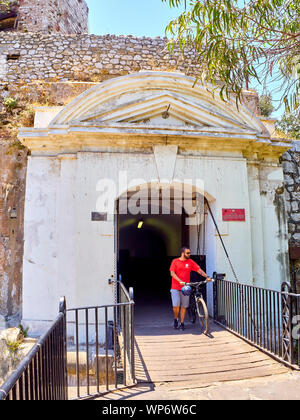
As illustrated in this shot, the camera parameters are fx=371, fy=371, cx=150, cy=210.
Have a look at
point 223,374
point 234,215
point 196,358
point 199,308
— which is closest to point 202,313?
point 199,308

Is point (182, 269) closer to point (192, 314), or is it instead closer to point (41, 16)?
point (192, 314)

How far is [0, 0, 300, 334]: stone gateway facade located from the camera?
750 centimetres

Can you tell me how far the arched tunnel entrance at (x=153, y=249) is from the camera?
905cm

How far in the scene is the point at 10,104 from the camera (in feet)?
30.7

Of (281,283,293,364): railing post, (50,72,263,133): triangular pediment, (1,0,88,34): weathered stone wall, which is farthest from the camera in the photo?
(1,0,88,34): weathered stone wall

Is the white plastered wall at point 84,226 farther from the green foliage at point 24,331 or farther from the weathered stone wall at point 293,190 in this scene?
the weathered stone wall at point 293,190

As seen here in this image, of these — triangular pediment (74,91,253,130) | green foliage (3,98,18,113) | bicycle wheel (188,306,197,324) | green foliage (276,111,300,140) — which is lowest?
bicycle wheel (188,306,197,324)

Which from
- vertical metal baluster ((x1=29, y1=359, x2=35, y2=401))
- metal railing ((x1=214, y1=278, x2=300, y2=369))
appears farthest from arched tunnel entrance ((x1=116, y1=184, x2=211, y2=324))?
vertical metal baluster ((x1=29, y1=359, x2=35, y2=401))

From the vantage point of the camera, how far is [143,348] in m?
6.04

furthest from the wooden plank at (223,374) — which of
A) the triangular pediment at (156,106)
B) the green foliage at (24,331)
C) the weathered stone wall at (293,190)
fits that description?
the triangular pediment at (156,106)

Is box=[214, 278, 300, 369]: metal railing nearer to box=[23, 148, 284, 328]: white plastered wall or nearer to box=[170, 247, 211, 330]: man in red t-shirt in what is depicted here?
box=[170, 247, 211, 330]: man in red t-shirt

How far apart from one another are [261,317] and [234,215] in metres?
2.24

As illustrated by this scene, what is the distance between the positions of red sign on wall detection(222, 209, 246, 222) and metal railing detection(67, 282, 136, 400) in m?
2.82

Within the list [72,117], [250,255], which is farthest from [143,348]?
[72,117]
